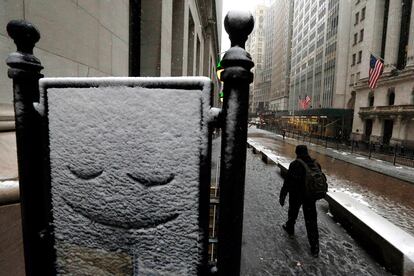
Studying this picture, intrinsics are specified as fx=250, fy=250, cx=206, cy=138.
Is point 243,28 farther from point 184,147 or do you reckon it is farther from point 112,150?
point 112,150

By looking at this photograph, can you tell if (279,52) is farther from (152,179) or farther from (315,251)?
(152,179)

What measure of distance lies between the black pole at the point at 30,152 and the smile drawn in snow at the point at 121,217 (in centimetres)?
21

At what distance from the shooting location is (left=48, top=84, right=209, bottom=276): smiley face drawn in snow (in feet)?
4.11

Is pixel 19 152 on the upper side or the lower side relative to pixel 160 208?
upper

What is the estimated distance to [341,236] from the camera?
5.54 metres

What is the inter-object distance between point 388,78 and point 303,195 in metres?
33.2

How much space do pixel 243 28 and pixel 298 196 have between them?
179 inches

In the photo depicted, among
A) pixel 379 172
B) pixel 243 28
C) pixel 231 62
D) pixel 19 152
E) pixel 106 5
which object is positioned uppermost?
pixel 106 5

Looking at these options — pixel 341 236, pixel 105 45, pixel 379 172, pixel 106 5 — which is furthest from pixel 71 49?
pixel 379 172

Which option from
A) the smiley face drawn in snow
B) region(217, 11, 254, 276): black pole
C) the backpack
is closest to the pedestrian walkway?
the backpack

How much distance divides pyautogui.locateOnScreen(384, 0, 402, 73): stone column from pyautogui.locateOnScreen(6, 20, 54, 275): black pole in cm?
3831

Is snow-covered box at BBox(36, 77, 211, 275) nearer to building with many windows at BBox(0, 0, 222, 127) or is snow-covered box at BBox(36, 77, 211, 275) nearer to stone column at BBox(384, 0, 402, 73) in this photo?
building with many windows at BBox(0, 0, 222, 127)

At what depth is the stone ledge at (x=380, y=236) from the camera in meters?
4.02

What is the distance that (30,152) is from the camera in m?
1.44
